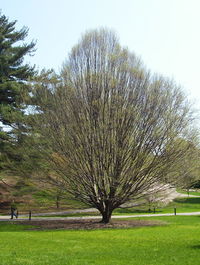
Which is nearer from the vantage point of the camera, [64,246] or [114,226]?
[64,246]

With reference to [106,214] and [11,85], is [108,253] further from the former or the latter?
[11,85]

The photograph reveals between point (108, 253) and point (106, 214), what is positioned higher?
point (106, 214)

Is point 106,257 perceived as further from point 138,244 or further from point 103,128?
point 103,128

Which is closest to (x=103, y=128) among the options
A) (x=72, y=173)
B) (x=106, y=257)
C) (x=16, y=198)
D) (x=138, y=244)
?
(x=72, y=173)

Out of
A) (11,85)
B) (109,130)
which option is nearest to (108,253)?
(109,130)

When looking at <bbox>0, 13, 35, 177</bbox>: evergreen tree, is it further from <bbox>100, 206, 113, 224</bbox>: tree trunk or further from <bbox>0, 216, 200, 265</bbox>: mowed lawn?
<bbox>0, 216, 200, 265</bbox>: mowed lawn

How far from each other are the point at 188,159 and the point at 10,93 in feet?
52.2

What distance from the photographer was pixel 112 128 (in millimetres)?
21625

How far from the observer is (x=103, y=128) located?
70.9ft

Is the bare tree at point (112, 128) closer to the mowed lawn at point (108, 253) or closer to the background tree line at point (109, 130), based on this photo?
the background tree line at point (109, 130)

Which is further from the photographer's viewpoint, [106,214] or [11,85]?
[11,85]

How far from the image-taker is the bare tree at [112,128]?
2170cm

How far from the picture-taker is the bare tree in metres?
21.7

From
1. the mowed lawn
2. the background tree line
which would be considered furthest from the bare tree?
the mowed lawn
